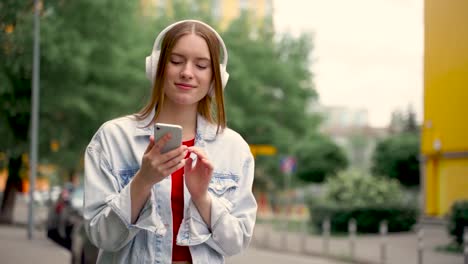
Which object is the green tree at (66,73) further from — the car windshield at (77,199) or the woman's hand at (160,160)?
the woman's hand at (160,160)

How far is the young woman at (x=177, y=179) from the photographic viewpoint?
2537 mm

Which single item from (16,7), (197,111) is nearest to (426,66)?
(16,7)

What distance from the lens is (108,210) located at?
2.53m

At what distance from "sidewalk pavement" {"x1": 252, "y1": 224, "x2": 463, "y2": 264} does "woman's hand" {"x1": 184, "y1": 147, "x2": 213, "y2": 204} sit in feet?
46.5

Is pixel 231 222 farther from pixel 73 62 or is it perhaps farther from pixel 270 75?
pixel 270 75

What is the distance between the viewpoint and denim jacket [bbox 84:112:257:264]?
100 inches

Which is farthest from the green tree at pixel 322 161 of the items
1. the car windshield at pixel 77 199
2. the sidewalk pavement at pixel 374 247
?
the car windshield at pixel 77 199

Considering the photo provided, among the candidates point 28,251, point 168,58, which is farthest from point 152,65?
point 28,251

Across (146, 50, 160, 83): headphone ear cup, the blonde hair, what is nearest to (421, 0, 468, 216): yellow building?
the blonde hair

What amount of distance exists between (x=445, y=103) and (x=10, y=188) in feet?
49.3

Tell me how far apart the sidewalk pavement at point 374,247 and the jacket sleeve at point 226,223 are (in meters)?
14.0

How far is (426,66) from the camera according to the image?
25.5m

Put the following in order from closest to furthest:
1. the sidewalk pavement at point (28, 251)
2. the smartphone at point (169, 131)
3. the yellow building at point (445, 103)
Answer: the smartphone at point (169, 131)
the sidewalk pavement at point (28, 251)
the yellow building at point (445, 103)

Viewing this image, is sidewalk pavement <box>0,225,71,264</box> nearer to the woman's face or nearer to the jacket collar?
the jacket collar
